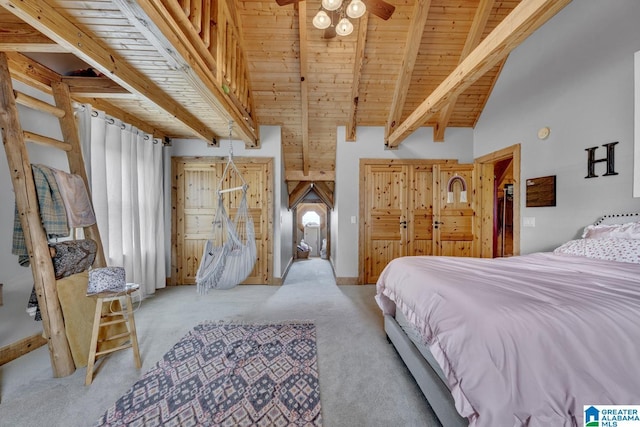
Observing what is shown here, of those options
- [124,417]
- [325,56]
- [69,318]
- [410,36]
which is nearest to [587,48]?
[410,36]

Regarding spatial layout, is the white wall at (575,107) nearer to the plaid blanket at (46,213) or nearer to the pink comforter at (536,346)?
the pink comforter at (536,346)

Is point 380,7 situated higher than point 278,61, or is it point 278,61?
point 278,61

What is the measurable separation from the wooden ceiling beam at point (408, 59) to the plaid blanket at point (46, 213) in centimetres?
356

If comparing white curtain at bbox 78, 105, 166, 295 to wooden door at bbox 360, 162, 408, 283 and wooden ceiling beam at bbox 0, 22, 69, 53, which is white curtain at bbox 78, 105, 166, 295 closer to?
wooden ceiling beam at bbox 0, 22, 69, 53

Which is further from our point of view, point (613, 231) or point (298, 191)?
point (298, 191)

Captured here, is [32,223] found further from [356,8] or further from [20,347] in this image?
[356,8]

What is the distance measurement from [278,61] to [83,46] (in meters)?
2.06

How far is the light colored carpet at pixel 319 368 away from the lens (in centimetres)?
132

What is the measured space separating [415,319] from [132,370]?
197 cm

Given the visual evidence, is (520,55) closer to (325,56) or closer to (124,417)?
(325,56)

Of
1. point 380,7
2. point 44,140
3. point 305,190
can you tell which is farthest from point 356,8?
point 305,190

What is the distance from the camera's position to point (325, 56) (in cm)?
307

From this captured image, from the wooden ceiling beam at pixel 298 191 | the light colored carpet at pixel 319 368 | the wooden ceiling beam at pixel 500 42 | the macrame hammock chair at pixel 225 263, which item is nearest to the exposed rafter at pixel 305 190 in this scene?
the wooden ceiling beam at pixel 298 191

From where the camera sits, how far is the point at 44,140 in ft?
5.68
